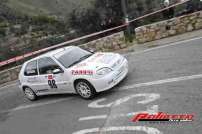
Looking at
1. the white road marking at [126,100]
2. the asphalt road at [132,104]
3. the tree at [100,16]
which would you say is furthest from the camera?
the tree at [100,16]

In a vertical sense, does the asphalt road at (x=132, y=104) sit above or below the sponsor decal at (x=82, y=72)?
below

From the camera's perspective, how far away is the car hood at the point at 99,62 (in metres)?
9.84

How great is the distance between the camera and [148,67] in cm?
1117

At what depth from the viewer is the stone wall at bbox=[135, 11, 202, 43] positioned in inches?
587

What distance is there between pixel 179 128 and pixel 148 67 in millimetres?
4555

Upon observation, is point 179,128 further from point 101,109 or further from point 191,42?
point 191,42

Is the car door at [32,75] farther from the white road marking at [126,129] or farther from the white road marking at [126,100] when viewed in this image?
the white road marking at [126,129]

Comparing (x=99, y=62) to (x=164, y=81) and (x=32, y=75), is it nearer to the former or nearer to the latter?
(x=164, y=81)

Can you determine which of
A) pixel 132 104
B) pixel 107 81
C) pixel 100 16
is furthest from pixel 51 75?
pixel 100 16

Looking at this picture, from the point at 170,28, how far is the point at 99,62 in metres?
6.30

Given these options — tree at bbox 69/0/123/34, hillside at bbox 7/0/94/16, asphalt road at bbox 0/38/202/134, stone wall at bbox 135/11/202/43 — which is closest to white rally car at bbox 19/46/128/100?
asphalt road at bbox 0/38/202/134

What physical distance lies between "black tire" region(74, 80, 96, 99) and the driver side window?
37.1 inches

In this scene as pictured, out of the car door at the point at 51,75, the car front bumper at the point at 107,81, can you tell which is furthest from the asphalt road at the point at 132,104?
the car door at the point at 51,75

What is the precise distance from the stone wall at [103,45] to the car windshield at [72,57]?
5202 millimetres
